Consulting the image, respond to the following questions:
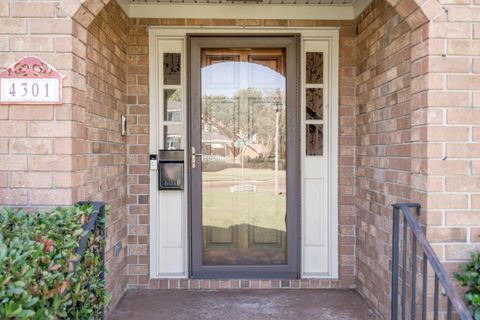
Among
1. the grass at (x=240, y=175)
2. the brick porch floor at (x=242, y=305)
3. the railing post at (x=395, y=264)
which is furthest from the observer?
the grass at (x=240, y=175)

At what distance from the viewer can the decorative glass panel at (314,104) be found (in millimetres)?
3834

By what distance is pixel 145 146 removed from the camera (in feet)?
12.5

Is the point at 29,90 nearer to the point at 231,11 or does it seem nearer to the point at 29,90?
the point at 29,90

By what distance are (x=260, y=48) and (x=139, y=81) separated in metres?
1.15

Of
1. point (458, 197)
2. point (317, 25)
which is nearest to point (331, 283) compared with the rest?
point (458, 197)

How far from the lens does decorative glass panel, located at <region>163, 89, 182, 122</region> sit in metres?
3.82

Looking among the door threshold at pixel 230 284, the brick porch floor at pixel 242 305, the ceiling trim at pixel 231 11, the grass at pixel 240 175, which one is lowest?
the brick porch floor at pixel 242 305

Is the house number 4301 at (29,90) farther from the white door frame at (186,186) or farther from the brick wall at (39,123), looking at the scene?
the white door frame at (186,186)

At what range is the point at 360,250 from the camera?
3703 mm

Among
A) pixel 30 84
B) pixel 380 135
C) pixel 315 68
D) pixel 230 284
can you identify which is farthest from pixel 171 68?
pixel 230 284

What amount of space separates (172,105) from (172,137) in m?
0.30

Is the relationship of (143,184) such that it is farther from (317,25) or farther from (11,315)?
(11,315)

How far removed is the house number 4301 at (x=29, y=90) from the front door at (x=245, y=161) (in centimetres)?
155

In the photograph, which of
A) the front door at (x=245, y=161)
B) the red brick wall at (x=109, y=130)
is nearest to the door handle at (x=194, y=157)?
the front door at (x=245, y=161)
